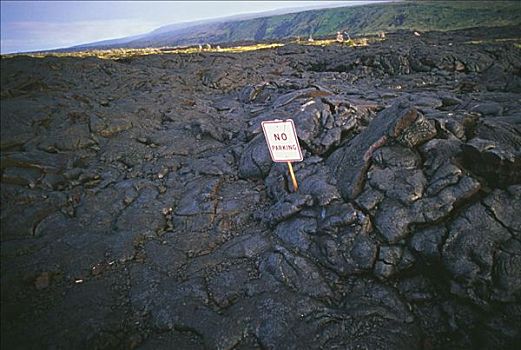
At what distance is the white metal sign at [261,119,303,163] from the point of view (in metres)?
8.51

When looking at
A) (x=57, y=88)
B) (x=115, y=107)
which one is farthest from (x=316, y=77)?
(x=57, y=88)

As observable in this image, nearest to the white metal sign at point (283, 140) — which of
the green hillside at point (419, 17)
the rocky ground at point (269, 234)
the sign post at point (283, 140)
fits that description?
the sign post at point (283, 140)

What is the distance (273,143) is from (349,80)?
24.1 m

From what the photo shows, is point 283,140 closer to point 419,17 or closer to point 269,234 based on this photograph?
point 269,234

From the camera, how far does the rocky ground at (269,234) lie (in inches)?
240

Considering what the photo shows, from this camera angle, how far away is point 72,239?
8.87m

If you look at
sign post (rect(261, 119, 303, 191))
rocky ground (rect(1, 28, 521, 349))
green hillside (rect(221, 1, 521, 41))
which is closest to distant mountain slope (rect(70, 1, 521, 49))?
green hillside (rect(221, 1, 521, 41))

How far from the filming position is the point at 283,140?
8.72 m

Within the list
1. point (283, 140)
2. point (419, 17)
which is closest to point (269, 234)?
point (283, 140)

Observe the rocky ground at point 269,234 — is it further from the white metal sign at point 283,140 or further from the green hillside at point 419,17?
the green hillside at point 419,17

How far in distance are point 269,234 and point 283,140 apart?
9.44ft

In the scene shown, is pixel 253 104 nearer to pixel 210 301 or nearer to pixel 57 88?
pixel 57 88

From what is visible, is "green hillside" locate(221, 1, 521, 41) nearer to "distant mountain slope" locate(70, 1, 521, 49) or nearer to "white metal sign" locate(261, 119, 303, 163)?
"distant mountain slope" locate(70, 1, 521, 49)

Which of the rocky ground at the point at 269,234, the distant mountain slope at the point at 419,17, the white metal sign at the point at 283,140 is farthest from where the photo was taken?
the distant mountain slope at the point at 419,17
